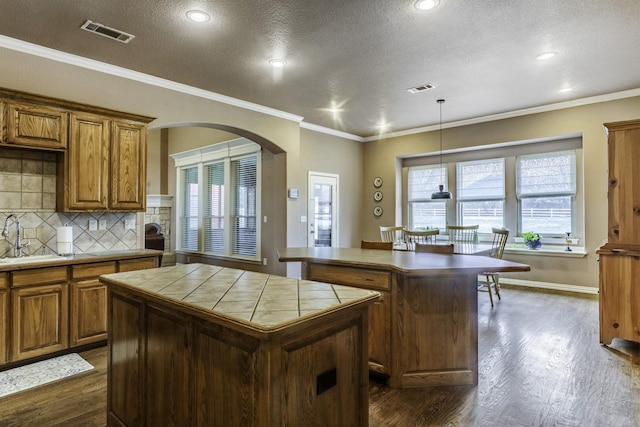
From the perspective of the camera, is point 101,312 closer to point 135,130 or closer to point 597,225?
point 135,130

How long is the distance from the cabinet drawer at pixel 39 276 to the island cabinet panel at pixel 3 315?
2.5 inches

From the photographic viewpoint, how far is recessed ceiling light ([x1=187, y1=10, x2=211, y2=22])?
3000mm

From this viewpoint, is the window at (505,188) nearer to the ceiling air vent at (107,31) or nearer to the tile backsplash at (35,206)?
the ceiling air vent at (107,31)

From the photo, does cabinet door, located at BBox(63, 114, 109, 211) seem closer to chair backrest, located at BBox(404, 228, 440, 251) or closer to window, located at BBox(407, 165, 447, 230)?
chair backrest, located at BBox(404, 228, 440, 251)

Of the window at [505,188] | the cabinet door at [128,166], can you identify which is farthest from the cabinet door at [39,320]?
the window at [505,188]

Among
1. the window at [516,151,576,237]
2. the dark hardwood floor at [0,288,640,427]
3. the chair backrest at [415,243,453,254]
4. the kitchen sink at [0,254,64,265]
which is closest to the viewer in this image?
the dark hardwood floor at [0,288,640,427]

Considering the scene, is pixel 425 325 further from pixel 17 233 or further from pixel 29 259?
pixel 17 233

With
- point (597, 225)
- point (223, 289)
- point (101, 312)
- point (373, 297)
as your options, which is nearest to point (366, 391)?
point (373, 297)

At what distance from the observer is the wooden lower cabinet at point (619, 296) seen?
3367 mm

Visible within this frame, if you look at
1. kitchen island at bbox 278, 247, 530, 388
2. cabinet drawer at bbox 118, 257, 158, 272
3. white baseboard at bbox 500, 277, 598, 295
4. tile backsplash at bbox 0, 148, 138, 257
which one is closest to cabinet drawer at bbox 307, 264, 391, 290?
kitchen island at bbox 278, 247, 530, 388

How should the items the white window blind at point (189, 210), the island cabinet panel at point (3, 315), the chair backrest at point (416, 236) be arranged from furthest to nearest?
the white window blind at point (189, 210)
the chair backrest at point (416, 236)
the island cabinet panel at point (3, 315)

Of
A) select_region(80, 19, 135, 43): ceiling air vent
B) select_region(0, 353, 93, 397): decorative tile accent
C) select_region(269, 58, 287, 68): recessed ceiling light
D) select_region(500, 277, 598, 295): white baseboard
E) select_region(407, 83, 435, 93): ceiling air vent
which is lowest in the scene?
select_region(0, 353, 93, 397): decorative tile accent

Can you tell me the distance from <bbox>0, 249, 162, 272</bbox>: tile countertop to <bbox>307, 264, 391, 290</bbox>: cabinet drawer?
1923mm

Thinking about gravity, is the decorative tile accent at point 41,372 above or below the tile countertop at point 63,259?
below
